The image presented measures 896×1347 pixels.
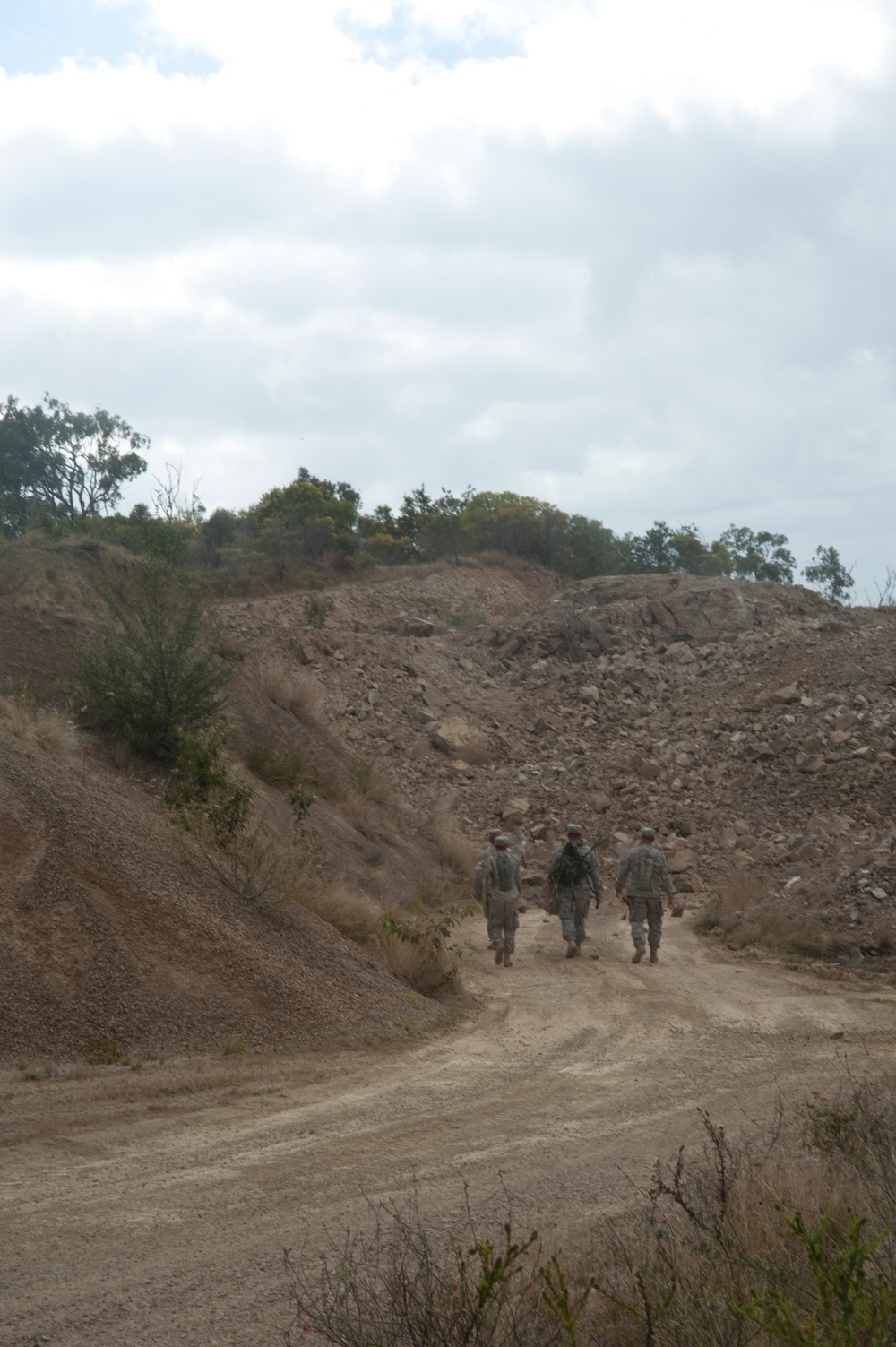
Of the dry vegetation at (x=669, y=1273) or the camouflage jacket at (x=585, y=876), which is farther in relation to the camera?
the camouflage jacket at (x=585, y=876)

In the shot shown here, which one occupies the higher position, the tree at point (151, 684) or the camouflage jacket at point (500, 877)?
the tree at point (151, 684)

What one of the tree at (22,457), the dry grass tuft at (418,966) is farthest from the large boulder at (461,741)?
the tree at (22,457)

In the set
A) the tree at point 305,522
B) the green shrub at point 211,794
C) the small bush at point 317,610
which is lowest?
the green shrub at point 211,794

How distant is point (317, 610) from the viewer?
29.3m

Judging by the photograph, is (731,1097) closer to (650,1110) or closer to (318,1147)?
(650,1110)

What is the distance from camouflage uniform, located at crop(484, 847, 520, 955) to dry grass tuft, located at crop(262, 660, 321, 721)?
10.2m

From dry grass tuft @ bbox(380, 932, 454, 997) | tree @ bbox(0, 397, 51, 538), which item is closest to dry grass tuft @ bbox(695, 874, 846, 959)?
dry grass tuft @ bbox(380, 932, 454, 997)

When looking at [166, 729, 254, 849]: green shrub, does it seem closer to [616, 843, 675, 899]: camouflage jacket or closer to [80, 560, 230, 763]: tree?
[80, 560, 230, 763]: tree

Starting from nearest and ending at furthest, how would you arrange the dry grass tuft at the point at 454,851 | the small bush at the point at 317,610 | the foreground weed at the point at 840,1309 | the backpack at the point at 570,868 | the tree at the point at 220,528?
the foreground weed at the point at 840,1309 < the backpack at the point at 570,868 < the dry grass tuft at the point at 454,851 < the small bush at the point at 317,610 < the tree at the point at 220,528

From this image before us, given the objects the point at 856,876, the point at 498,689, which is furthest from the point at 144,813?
the point at 498,689

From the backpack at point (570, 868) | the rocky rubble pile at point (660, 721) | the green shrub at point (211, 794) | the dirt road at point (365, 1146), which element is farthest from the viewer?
the rocky rubble pile at point (660, 721)

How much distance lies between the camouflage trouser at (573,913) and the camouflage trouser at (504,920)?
77 cm

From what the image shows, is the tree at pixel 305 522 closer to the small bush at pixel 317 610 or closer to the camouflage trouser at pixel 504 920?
the small bush at pixel 317 610

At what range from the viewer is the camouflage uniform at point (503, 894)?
13.1 meters
